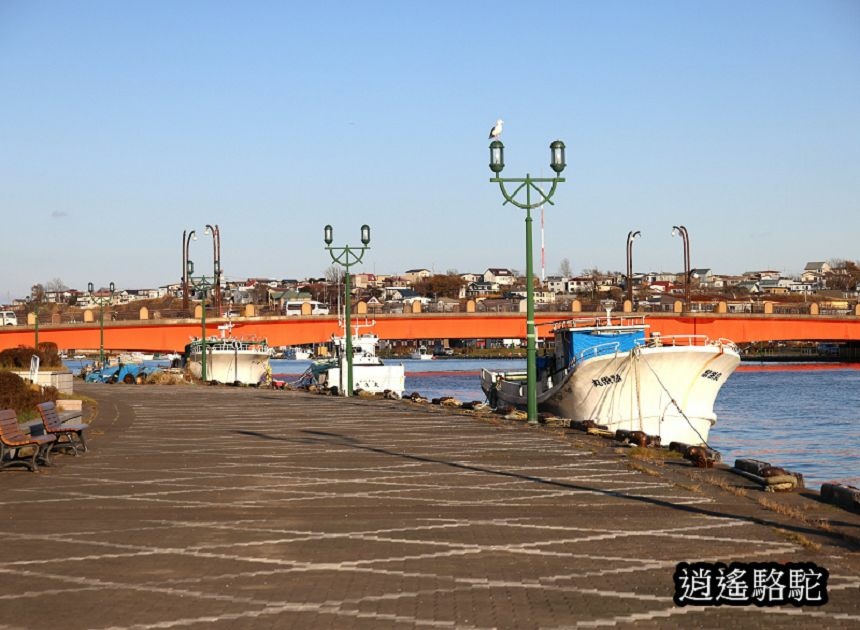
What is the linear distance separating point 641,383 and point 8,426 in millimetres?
24148

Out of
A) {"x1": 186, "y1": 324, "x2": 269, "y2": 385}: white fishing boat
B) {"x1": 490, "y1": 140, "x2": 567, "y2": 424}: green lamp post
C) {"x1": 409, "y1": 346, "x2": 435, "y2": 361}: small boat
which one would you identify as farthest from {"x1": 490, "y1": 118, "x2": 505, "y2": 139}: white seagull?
{"x1": 409, "y1": 346, "x2": 435, "y2": 361}: small boat

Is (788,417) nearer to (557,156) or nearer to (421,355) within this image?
(557,156)

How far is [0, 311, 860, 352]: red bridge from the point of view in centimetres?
8406

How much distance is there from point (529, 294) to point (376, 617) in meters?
19.6

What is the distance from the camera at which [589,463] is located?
1908cm

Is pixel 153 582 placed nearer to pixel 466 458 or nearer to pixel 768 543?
pixel 768 543

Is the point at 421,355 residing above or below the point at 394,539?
below

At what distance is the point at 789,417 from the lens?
5938 centimetres

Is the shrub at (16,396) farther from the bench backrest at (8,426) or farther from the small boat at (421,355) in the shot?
the small boat at (421,355)

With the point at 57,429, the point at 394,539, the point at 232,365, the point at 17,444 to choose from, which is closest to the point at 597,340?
the point at 57,429

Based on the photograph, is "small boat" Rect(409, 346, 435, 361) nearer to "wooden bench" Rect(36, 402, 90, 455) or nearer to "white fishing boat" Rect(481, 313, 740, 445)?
"white fishing boat" Rect(481, 313, 740, 445)

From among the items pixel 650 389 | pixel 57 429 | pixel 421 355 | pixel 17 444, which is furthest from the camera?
pixel 421 355

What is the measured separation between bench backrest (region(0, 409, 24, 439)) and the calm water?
20.6 metres

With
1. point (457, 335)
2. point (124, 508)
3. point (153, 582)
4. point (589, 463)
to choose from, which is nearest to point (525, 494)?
point (589, 463)
